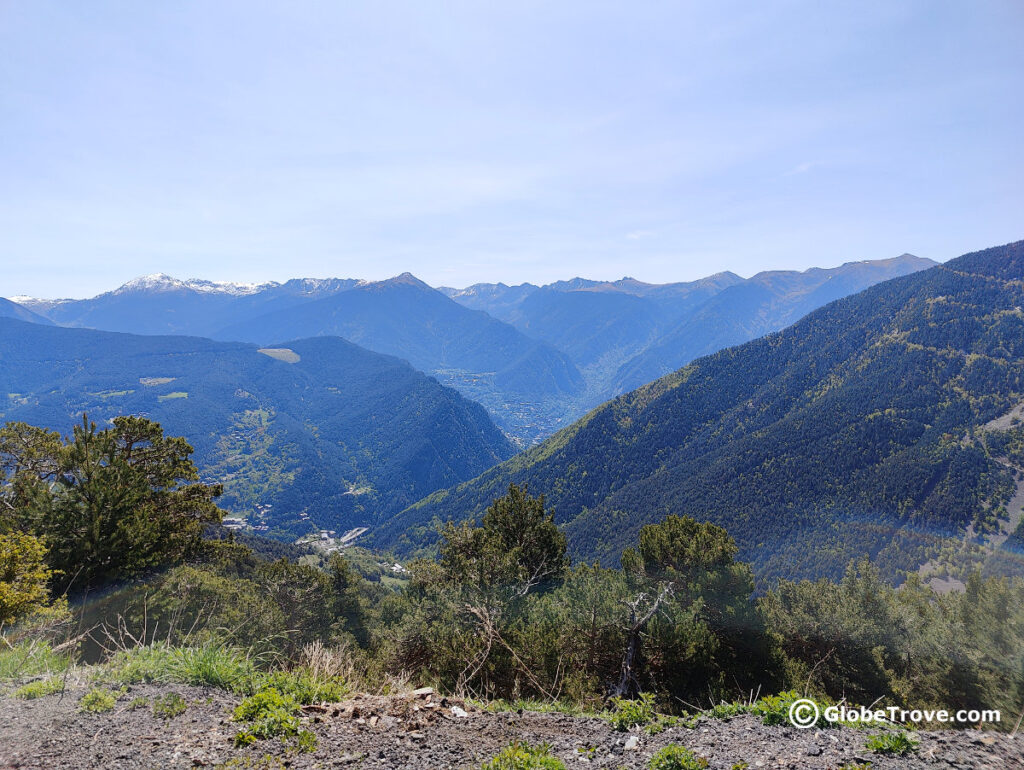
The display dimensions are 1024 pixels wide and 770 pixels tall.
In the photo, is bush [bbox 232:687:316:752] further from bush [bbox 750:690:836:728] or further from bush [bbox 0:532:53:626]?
bush [bbox 0:532:53:626]

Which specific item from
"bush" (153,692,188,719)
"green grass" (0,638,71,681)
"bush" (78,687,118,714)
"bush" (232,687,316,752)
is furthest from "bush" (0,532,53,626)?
"bush" (232,687,316,752)

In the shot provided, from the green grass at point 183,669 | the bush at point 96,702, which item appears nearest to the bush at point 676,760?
the green grass at point 183,669

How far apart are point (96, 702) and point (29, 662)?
8.37 feet

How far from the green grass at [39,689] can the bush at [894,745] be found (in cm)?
1076

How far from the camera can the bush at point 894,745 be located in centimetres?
574

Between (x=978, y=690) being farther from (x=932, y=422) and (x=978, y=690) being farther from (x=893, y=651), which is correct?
(x=932, y=422)

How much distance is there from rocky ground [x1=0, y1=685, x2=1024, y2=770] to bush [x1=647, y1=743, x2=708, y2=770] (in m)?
0.23

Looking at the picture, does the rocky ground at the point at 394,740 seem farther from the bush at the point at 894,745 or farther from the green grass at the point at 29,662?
the green grass at the point at 29,662

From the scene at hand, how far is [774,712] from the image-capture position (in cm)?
688

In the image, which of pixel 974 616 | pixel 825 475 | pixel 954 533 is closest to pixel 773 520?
pixel 825 475

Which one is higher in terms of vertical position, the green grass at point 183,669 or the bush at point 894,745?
the green grass at point 183,669

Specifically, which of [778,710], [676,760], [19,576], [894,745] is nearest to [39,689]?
[19,576]

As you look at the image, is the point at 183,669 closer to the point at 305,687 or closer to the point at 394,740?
the point at 305,687

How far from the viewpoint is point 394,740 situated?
241 inches
